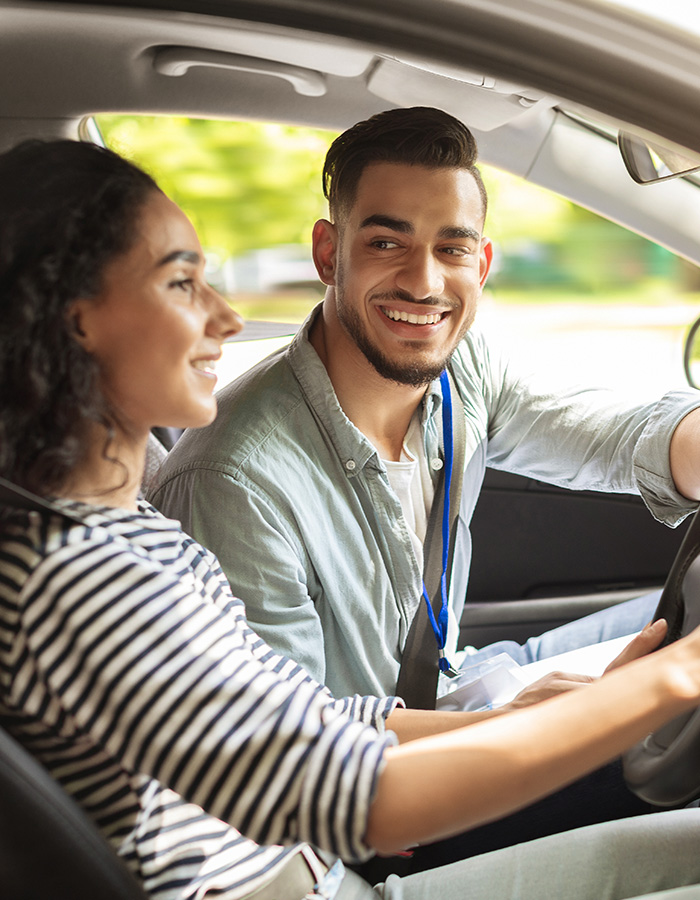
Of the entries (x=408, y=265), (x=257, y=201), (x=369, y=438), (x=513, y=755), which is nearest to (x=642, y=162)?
(x=408, y=265)

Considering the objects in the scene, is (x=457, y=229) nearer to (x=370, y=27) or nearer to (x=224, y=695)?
(x=370, y=27)

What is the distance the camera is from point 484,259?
1.79 metres

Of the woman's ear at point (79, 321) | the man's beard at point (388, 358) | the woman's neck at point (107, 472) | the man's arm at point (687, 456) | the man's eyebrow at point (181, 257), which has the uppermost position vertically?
the man's beard at point (388, 358)

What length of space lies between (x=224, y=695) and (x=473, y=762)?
0.22m

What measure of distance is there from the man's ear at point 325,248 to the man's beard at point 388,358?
0.20ft

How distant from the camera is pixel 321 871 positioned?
1.12 m

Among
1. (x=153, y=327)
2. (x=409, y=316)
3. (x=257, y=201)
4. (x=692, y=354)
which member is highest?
(x=257, y=201)

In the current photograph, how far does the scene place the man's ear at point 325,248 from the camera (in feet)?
5.60

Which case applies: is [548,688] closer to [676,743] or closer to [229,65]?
[676,743]

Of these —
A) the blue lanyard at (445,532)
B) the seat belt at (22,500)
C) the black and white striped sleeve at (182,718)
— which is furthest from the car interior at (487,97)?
the blue lanyard at (445,532)

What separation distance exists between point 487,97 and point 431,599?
870 mm

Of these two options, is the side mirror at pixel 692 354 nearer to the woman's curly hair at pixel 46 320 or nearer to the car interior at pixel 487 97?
the car interior at pixel 487 97

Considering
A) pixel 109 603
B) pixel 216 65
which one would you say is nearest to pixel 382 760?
pixel 109 603

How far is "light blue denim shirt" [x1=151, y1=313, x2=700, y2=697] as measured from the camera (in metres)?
1.40
